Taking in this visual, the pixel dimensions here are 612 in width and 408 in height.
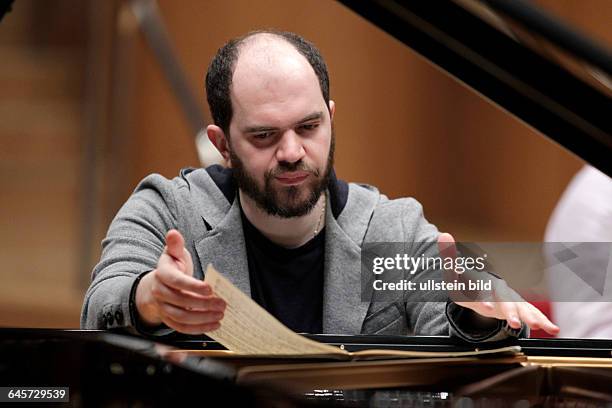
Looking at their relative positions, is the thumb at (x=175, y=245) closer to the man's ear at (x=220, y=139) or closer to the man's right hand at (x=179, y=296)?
the man's right hand at (x=179, y=296)

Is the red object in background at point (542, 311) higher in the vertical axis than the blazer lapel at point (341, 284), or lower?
lower

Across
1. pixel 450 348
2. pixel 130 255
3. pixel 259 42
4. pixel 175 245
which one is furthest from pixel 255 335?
pixel 259 42

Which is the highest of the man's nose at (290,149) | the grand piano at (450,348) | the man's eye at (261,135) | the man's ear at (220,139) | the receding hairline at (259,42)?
the receding hairline at (259,42)

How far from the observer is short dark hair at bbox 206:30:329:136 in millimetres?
1282

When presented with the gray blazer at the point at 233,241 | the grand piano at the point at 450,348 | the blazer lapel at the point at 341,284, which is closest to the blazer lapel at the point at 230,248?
the gray blazer at the point at 233,241

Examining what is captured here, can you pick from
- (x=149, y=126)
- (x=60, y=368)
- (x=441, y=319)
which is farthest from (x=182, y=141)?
(x=60, y=368)

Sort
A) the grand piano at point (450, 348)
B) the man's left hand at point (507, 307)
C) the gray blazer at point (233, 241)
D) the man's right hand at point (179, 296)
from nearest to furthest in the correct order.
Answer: the grand piano at point (450, 348)
the man's right hand at point (179, 296)
the man's left hand at point (507, 307)
the gray blazer at point (233, 241)

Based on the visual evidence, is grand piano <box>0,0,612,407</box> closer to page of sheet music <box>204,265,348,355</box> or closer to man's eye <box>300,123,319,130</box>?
page of sheet music <box>204,265,348,355</box>

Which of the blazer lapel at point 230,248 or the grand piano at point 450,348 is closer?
the grand piano at point 450,348

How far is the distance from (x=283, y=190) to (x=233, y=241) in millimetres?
107

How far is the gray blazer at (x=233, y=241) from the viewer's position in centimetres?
121

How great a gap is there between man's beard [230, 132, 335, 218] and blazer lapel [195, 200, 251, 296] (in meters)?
0.05

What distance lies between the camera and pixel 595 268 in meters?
1.08

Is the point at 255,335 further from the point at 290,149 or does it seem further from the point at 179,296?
the point at 290,149
